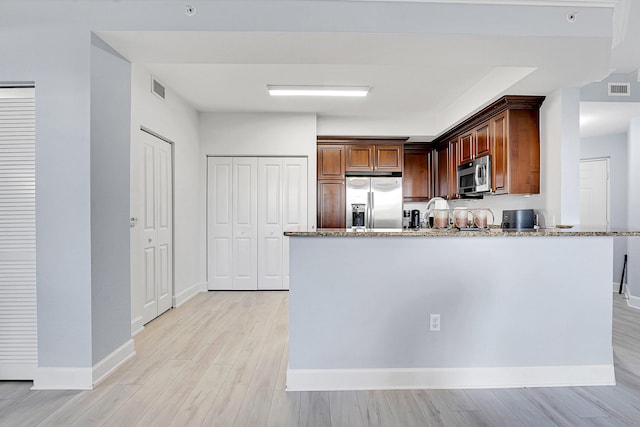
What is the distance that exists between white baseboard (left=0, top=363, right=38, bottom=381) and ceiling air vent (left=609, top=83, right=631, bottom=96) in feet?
19.2

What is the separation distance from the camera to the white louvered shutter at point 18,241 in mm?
2357

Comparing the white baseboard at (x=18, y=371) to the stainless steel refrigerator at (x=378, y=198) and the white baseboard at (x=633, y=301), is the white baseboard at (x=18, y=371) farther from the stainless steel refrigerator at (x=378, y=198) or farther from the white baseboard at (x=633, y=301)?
the white baseboard at (x=633, y=301)

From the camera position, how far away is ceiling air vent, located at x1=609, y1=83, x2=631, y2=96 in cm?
377

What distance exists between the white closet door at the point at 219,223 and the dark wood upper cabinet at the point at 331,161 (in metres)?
1.39

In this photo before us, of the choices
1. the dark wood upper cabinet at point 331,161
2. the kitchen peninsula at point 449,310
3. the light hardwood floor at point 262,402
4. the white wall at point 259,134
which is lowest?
the light hardwood floor at point 262,402

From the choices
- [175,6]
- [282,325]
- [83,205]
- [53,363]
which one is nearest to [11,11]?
[175,6]

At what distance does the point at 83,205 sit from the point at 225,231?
2.86 metres

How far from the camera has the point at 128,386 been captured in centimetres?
232

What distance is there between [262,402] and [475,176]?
3.57m

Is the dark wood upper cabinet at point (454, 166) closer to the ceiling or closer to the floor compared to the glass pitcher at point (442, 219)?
closer to the ceiling

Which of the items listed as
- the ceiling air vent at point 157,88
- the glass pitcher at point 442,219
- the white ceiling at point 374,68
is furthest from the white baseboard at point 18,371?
the glass pitcher at point 442,219

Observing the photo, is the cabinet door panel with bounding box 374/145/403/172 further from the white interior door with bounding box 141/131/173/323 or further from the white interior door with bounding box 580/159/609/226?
the white interior door with bounding box 141/131/173/323

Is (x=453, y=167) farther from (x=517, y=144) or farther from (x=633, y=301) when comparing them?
(x=633, y=301)

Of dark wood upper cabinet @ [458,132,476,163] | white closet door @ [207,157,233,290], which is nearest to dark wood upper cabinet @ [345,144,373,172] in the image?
dark wood upper cabinet @ [458,132,476,163]
